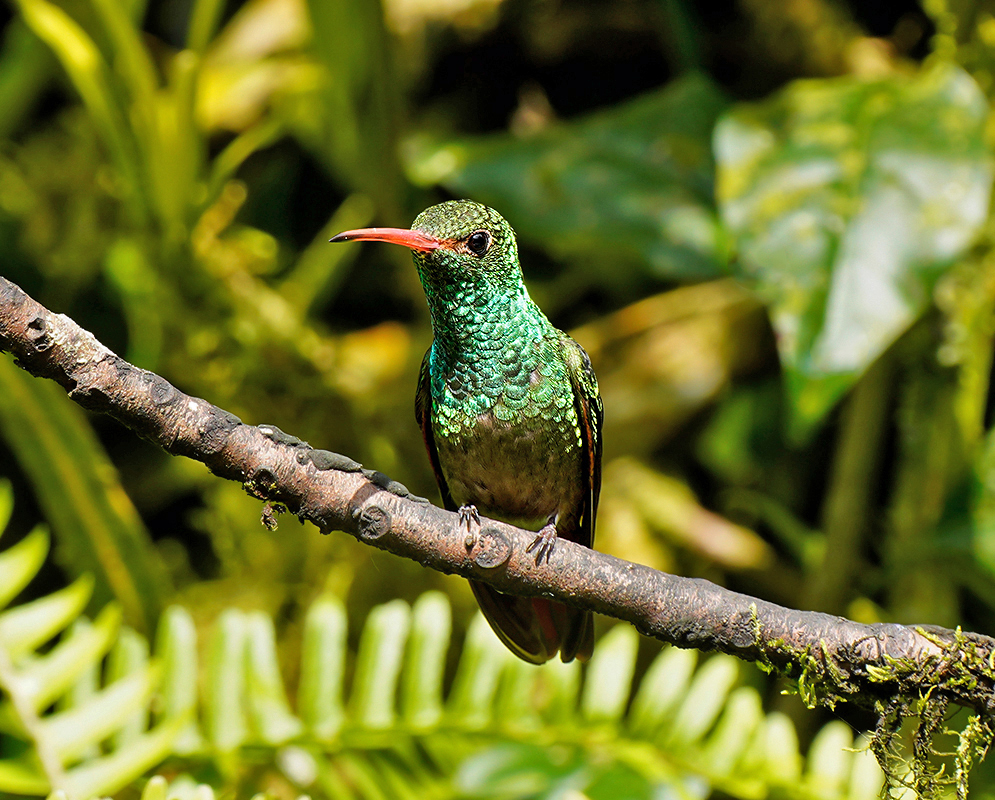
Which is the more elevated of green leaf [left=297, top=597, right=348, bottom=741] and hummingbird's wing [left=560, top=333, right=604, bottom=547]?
hummingbird's wing [left=560, top=333, right=604, bottom=547]

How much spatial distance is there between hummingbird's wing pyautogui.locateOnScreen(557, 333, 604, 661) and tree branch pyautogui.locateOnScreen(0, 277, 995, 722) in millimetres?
479

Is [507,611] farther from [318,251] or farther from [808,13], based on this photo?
[808,13]

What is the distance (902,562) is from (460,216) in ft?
5.89

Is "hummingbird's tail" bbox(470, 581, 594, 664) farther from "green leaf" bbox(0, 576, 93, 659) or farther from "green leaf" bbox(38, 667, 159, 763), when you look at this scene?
"green leaf" bbox(0, 576, 93, 659)

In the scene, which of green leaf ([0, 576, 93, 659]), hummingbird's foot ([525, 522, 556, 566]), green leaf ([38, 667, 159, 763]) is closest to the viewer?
hummingbird's foot ([525, 522, 556, 566])

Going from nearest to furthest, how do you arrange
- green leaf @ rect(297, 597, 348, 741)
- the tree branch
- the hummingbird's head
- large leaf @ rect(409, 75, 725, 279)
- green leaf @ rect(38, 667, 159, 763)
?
the tree branch
the hummingbird's head
green leaf @ rect(38, 667, 159, 763)
green leaf @ rect(297, 597, 348, 741)
large leaf @ rect(409, 75, 725, 279)

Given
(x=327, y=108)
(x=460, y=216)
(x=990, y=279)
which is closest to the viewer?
(x=460, y=216)

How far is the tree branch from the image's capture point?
1361 millimetres

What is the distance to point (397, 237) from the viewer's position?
1.74 meters

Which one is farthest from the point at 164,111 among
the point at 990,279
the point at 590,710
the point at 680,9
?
the point at 990,279

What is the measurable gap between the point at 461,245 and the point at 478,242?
1.8 inches

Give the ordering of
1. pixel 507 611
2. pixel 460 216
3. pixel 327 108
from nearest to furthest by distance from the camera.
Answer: pixel 460 216 → pixel 507 611 → pixel 327 108

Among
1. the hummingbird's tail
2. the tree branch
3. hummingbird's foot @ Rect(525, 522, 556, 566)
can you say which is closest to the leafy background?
the hummingbird's tail

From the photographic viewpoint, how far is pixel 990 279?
9.22 feet
